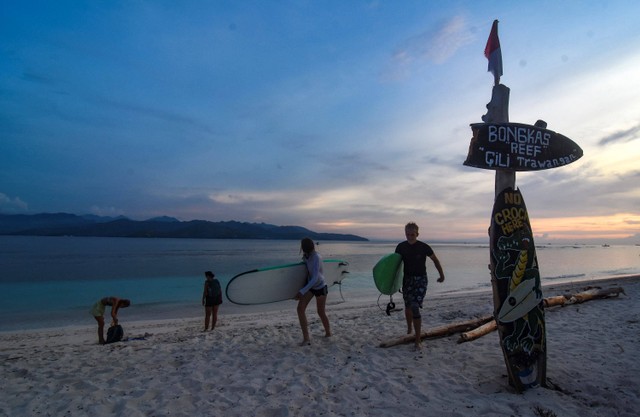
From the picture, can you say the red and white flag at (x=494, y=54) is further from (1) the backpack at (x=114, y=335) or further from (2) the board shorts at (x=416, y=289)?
(1) the backpack at (x=114, y=335)

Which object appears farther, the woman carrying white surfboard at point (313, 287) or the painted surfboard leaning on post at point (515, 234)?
the woman carrying white surfboard at point (313, 287)

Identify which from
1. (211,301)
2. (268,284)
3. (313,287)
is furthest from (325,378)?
(211,301)

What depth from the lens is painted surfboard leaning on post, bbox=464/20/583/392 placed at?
3824 mm

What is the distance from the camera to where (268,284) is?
6848mm

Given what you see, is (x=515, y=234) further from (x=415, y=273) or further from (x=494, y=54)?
(x=494, y=54)

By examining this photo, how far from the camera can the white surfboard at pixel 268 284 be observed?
21.9ft

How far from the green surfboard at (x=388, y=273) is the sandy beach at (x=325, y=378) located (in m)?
0.85

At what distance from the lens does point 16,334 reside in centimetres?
962

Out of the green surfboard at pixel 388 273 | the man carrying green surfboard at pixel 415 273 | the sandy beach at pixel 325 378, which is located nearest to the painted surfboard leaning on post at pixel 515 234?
the sandy beach at pixel 325 378

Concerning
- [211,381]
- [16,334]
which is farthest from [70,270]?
[211,381]

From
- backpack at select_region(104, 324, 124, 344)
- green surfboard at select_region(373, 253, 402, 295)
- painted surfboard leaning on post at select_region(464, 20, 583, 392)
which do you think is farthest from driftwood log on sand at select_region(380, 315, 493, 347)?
backpack at select_region(104, 324, 124, 344)

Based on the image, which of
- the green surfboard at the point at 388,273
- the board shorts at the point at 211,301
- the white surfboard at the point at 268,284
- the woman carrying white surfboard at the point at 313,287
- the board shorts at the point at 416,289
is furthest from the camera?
the board shorts at the point at 211,301

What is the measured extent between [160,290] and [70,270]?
14.8 m

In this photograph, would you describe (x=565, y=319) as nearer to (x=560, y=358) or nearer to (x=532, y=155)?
(x=560, y=358)
